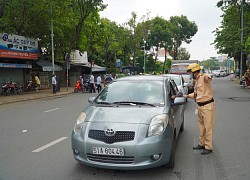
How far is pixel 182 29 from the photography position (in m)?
62.1

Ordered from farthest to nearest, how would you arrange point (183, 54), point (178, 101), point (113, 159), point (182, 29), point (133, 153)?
point (183, 54), point (182, 29), point (178, 101), point (113, 159), point (133, 153)

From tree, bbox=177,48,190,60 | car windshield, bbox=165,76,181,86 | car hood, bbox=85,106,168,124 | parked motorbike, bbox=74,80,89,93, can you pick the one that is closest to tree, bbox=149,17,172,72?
tree, bbox=177,48,190,60

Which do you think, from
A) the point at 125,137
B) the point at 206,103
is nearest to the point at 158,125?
the point at 125,137

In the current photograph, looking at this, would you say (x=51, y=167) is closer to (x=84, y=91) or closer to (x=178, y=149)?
(x=178, y=149)

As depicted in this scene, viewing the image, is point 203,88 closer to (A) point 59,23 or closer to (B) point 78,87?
(B) point 78,87

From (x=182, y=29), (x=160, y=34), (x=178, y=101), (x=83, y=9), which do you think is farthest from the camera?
(x=182, y=29)

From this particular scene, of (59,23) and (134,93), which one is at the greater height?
(59,23)

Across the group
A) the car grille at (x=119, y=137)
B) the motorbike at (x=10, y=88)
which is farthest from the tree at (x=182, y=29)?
the car grille at (x=119, y=137)

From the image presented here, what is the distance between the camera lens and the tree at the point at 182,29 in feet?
203

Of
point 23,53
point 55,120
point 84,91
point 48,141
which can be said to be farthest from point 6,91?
point 48,141

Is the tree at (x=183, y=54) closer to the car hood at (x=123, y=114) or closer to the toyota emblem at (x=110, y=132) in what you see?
the car hood at (x=123, y=114)

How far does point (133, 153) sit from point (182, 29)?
6078 cm

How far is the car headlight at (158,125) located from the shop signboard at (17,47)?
60.4 feet

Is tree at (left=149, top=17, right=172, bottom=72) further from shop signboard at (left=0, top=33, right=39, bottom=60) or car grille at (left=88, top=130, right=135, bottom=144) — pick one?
car grille at (left=88, top=130, right=135, bottom=144)
